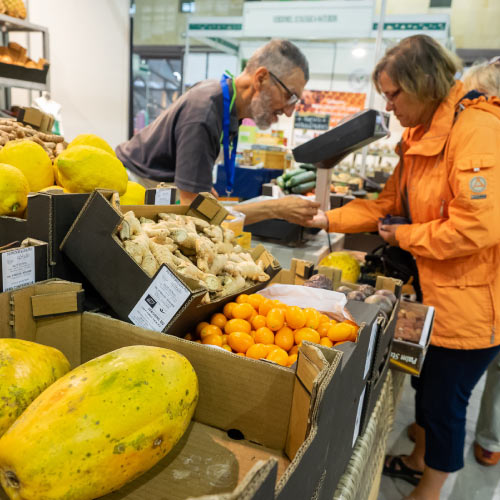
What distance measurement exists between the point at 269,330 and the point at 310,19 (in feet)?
17.3

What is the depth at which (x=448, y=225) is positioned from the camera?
64.9 inches

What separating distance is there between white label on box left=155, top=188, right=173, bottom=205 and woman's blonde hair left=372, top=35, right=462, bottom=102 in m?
1.13

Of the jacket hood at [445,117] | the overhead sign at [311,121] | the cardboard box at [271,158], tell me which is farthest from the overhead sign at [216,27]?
the jacket hood at [445,117]

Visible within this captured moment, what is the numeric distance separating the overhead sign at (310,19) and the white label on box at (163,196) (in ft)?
14.9

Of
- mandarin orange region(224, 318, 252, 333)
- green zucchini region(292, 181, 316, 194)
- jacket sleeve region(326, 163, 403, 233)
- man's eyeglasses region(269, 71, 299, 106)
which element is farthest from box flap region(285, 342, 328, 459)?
green zucchini region(292, 181, 316, 194)

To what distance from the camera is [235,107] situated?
232 centimetres

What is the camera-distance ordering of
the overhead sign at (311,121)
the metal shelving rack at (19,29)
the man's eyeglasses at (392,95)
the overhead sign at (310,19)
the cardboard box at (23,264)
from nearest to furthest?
the cardboard box at (23,264)
the man's eyeglasses at (392,95)
the metal shelving rack at (19,29)
the overhead sign at (310,19)
the overhead sign at (311,121)

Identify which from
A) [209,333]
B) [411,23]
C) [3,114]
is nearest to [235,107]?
[3,114]

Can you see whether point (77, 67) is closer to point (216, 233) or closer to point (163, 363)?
point (216, 233)

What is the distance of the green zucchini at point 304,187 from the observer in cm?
344

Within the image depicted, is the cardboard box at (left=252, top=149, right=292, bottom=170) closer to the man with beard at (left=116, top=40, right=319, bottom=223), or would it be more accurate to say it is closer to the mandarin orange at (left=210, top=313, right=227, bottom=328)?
the man with beard at (left=116, top=40, right=319, bottom=223)

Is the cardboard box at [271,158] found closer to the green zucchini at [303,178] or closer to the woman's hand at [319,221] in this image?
the green zucchini at [303,178]

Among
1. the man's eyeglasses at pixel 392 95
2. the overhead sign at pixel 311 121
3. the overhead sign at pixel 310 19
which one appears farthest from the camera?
the overhead sign at pixel 311 121

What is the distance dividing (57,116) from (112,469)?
4192 millimetres
